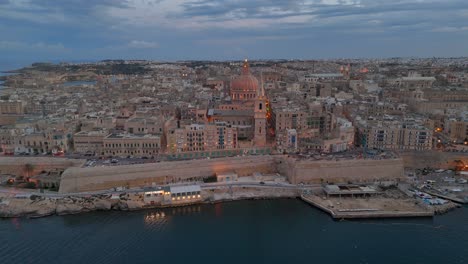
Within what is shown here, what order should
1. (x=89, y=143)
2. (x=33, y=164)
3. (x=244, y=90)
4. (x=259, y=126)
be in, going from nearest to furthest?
(x=33, y=164)
(x=89, y=143)
(x=259, y=126)
(x=244, y=90)

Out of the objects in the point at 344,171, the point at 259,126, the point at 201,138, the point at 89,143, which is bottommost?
the point at 344,171

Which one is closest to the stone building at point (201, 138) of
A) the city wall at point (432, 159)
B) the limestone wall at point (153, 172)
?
the limestone wall at point (153, 172)

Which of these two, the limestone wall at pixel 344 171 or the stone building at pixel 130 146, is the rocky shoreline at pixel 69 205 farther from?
the stone building at pixel 130 146

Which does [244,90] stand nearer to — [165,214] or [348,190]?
[348,190]

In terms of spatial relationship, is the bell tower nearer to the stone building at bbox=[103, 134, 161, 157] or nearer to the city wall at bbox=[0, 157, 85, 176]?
the stone building at bbox=[103, 134, 161, 157]

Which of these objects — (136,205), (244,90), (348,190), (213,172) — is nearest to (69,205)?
(136,205)

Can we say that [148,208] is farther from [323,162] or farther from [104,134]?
[323,162]
